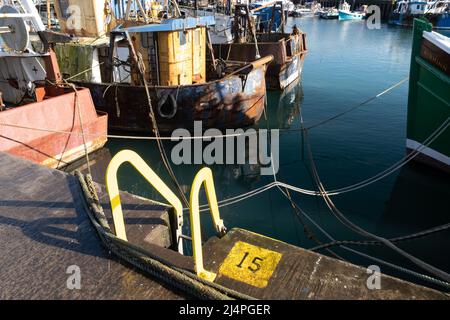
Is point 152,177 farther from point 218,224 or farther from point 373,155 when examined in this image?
point 373,155

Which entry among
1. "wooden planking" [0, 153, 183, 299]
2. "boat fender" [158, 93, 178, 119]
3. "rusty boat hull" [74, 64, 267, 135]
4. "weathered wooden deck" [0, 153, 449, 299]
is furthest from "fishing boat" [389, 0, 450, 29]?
"wooden planking" [0, 153, 183, 299]

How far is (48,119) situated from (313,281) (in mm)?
7547

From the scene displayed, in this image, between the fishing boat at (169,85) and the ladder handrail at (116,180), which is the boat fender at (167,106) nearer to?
the fishing boat at (169,85)

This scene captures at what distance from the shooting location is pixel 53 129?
320 inches

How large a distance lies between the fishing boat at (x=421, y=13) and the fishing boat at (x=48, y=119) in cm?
4857

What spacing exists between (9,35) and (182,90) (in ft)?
18.0

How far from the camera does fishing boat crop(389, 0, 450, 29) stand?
141 feet

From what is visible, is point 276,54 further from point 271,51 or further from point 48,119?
point 48,119

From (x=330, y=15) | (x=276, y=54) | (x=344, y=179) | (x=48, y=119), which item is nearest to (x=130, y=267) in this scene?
(x=48, y=119)

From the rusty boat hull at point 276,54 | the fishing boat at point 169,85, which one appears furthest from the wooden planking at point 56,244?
the rusty boat hull at point 276,54

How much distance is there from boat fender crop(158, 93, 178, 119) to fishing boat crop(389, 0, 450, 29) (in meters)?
45.8

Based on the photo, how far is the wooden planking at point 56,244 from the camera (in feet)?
8.54

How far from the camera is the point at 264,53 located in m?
16.8
